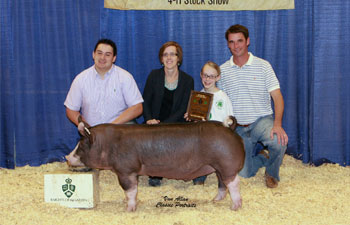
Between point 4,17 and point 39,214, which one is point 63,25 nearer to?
point 4,17

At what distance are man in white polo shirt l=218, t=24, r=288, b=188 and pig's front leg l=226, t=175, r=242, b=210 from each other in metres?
0.85

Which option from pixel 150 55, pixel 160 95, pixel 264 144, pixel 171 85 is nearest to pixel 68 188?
pixel 160 95

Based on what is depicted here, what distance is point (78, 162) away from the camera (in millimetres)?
2838

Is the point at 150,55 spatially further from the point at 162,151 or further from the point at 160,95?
the point at 162,151

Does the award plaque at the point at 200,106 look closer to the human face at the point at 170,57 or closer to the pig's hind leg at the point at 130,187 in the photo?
the human face at the point at 170,57

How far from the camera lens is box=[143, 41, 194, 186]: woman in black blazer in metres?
3.70

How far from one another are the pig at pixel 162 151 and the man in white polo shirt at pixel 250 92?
935mm

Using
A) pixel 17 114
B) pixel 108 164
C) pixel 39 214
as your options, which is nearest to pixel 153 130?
pixel 108 164

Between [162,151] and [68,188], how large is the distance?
81 cm

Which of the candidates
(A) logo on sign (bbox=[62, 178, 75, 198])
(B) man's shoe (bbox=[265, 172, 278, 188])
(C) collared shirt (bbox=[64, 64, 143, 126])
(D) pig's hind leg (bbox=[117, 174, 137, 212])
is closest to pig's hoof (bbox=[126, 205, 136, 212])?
(D) pig's hind leg (bbox=[117, 174, 137, 212])

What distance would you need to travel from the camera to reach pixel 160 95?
12.3ft

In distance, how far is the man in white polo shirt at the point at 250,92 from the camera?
144 inches

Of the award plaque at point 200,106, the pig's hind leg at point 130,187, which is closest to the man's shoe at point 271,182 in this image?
the award plaque at point 200,106

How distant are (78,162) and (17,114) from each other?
191cm
